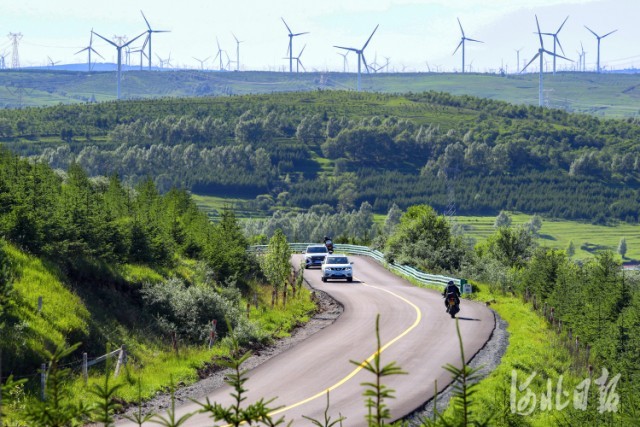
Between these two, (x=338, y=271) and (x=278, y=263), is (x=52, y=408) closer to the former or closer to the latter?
(x=278, y=263)

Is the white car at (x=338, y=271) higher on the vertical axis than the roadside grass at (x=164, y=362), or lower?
lower

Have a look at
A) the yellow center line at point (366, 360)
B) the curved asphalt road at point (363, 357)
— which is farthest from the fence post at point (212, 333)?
the yellow center line at point (366, 360)

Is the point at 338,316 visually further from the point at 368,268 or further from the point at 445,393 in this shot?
the point at 368,268

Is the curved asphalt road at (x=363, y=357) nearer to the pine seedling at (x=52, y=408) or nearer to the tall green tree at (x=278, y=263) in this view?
the tall green tree at (x=278, y=263)

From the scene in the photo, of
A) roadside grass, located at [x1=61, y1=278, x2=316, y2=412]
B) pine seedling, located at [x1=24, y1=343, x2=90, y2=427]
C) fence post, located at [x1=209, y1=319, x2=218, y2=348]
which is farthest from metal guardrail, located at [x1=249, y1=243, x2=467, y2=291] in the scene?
pine seedling, located at [x1=24, y1=343, x2=90, y2=427]

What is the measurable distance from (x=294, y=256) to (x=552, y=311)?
41323mm

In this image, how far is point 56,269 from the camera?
33.2 metres

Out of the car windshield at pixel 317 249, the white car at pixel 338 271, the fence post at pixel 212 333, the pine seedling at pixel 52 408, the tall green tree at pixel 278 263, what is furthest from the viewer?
the car windshield at pixel 317 249

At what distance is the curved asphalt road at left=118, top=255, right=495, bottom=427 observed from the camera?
25.5 metres

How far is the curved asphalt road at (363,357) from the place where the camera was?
1004 inches

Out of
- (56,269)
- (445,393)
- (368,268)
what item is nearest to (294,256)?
(368,268)

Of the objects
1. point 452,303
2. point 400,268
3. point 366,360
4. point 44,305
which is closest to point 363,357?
point 452,303

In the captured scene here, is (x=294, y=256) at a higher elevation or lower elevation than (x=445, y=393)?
lower

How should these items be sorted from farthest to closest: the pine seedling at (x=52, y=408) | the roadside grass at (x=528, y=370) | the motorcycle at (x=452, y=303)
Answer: the motorcycle at (x=452, y=303), the roadside grass at (x=528, y=370), the pine seedling at (x=52, y=408)
